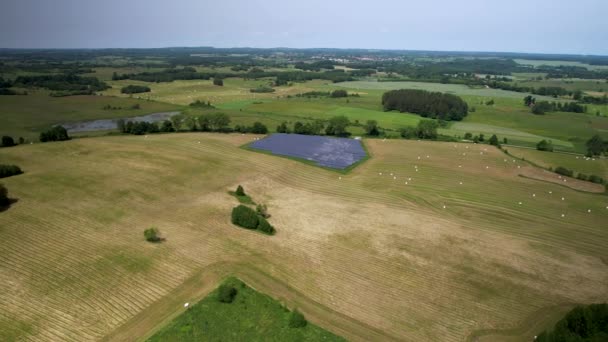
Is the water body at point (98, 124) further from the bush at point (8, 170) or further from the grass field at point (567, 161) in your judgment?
the grass field at point (567, 161)

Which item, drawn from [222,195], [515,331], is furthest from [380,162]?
[515,331]

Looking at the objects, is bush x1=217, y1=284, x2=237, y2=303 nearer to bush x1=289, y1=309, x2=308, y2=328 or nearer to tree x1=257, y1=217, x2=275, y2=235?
bush x1=289, y1=309, x2=308, y2=328

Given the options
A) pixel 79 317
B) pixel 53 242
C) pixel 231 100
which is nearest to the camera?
pixel 79 317

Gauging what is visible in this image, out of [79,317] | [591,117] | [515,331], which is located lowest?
[515,331]

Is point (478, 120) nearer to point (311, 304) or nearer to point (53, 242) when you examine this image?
point (311, 304)

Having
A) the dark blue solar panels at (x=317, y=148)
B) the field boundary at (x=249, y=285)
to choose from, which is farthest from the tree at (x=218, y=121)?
the field boundary at (x=249, y=285)

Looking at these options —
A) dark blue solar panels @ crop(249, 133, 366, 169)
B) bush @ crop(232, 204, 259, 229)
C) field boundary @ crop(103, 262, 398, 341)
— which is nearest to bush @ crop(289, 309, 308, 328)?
field boundary @ crop(103, 262, 398, 341)
